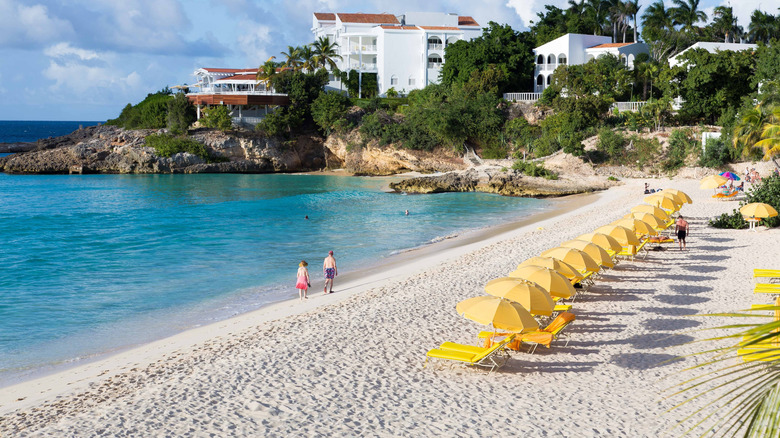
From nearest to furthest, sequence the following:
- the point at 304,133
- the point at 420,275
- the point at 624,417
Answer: the point at 624,417 < the point at 420,275 < the point at 304,133

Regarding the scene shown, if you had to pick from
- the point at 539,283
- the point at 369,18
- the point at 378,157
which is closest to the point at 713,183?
the point at 539,283

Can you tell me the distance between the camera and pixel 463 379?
433 inches

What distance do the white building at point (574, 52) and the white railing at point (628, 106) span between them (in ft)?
20.1

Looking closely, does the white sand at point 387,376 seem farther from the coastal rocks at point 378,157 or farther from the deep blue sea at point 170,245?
the coastal rocks at point 378,157

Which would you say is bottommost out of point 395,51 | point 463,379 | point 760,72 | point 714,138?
point 463,379

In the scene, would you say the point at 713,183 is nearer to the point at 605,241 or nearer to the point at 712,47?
the point at 605,241

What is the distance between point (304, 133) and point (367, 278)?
48.8 meters

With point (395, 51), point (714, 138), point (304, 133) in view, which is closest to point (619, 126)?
point (714, 138)

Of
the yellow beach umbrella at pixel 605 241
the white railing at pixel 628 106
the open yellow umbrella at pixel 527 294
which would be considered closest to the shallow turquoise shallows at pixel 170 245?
the open yellow umbrella at pixel 527 294

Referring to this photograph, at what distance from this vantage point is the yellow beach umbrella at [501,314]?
1108 cm

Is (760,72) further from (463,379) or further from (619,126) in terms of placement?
(463,379)

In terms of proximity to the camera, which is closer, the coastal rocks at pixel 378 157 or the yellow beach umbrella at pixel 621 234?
the yellow beach umbrella at pixel 621 234

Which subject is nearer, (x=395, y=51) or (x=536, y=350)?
(x=536, y=350)

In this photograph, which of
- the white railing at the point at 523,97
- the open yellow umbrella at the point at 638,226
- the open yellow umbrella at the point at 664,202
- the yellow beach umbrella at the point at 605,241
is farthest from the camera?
the white railing at the point at 523,97
